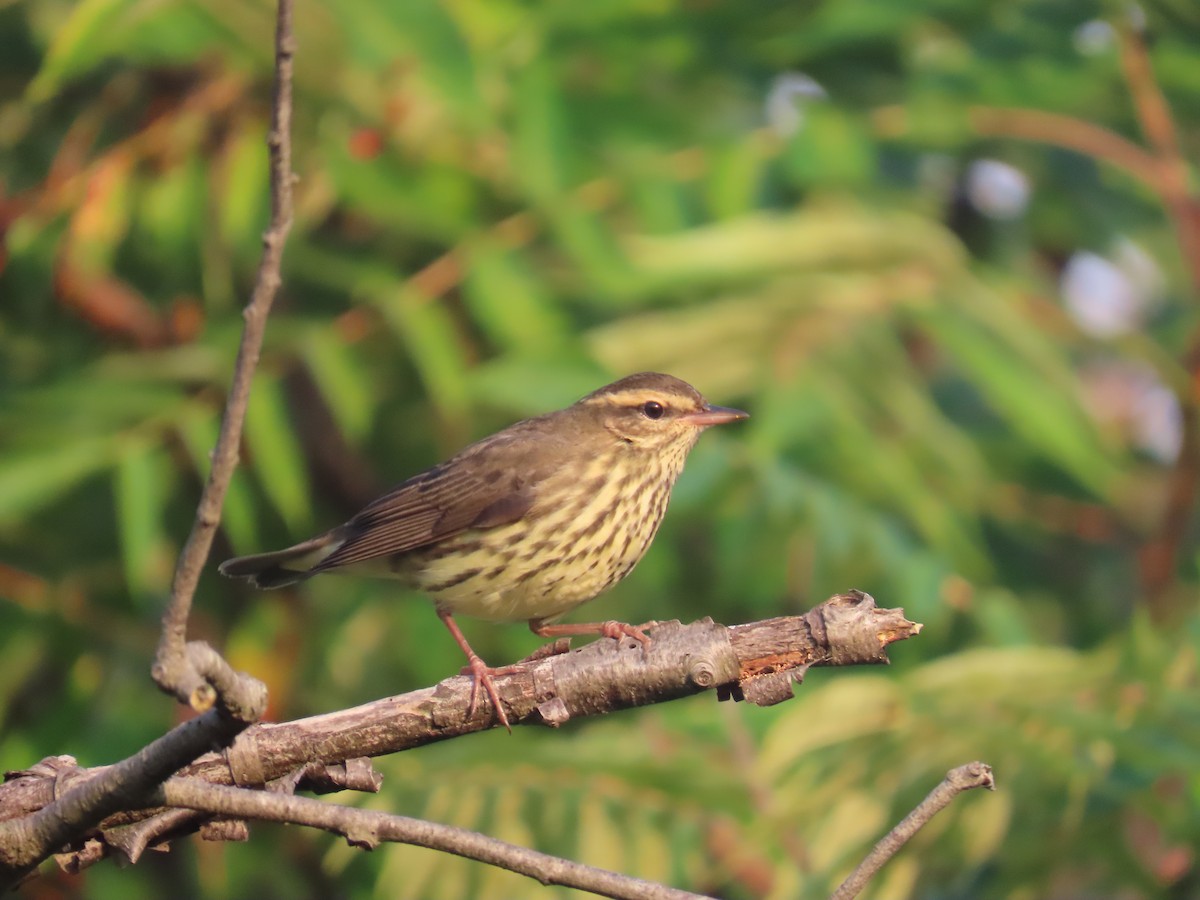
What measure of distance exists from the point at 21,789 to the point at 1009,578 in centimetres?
625

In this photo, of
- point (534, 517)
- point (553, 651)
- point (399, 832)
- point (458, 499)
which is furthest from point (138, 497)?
point (399, 832)

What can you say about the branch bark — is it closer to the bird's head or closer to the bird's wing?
the bird's wing

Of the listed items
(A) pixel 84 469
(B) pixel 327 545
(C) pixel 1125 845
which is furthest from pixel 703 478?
(A) pixel 84 469

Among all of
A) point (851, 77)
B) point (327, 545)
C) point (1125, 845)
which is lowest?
point (1125, 845)

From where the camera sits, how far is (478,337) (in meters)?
8.11

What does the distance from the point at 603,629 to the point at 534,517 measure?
124 cm

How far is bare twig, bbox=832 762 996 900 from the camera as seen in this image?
304 cm

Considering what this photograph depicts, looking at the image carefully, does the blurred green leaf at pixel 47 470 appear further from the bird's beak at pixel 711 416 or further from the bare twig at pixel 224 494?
the bare twig at pixel 224 494

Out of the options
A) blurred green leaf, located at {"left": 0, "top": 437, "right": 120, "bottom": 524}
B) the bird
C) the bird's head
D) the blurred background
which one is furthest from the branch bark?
blurred green leaf, located at {"left": 0, "top": 437, "right": 120, "bottom": 524}

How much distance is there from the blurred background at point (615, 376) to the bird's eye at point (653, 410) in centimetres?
29

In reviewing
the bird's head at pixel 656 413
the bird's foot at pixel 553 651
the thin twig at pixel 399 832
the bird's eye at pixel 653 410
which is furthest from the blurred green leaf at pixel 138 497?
the thin twig at pixel 399 832

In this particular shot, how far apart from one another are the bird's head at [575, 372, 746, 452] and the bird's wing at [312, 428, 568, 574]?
0.26m

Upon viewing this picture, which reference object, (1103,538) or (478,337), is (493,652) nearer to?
(478,337)

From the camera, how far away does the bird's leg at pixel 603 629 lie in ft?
12.0
